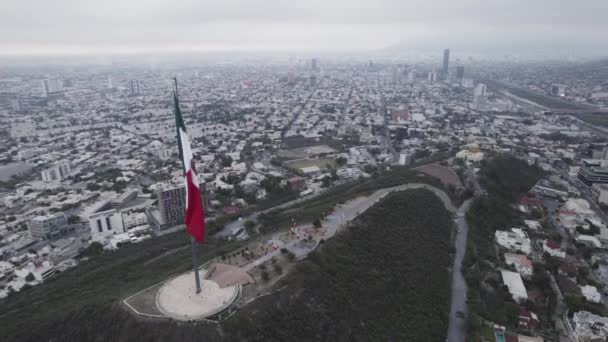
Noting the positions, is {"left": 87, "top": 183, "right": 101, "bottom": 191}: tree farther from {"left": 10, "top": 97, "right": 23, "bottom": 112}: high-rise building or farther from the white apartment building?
{"left": 10, "top": 97, "right": 23, "bottom": 112}: high-rise building

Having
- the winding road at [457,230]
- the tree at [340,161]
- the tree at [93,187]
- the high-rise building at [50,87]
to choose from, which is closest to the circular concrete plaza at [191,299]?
the winding road at [457,230]

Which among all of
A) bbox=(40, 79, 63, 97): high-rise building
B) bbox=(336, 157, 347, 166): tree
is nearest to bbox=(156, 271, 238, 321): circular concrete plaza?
bbox=(336, 157, 347, 166): tree

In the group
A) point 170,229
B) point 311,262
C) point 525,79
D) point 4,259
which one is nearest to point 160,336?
point 311,262

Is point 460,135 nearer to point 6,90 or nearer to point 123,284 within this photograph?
point 123,284

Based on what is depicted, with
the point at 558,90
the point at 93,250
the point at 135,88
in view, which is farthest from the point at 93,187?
the point at 558,90

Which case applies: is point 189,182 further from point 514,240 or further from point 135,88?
point 135,88

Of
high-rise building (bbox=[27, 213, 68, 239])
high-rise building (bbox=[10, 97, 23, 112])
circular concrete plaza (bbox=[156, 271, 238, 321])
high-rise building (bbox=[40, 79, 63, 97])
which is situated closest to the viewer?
circular concrete plaza (bbox=[156, 271, 238, 321])
